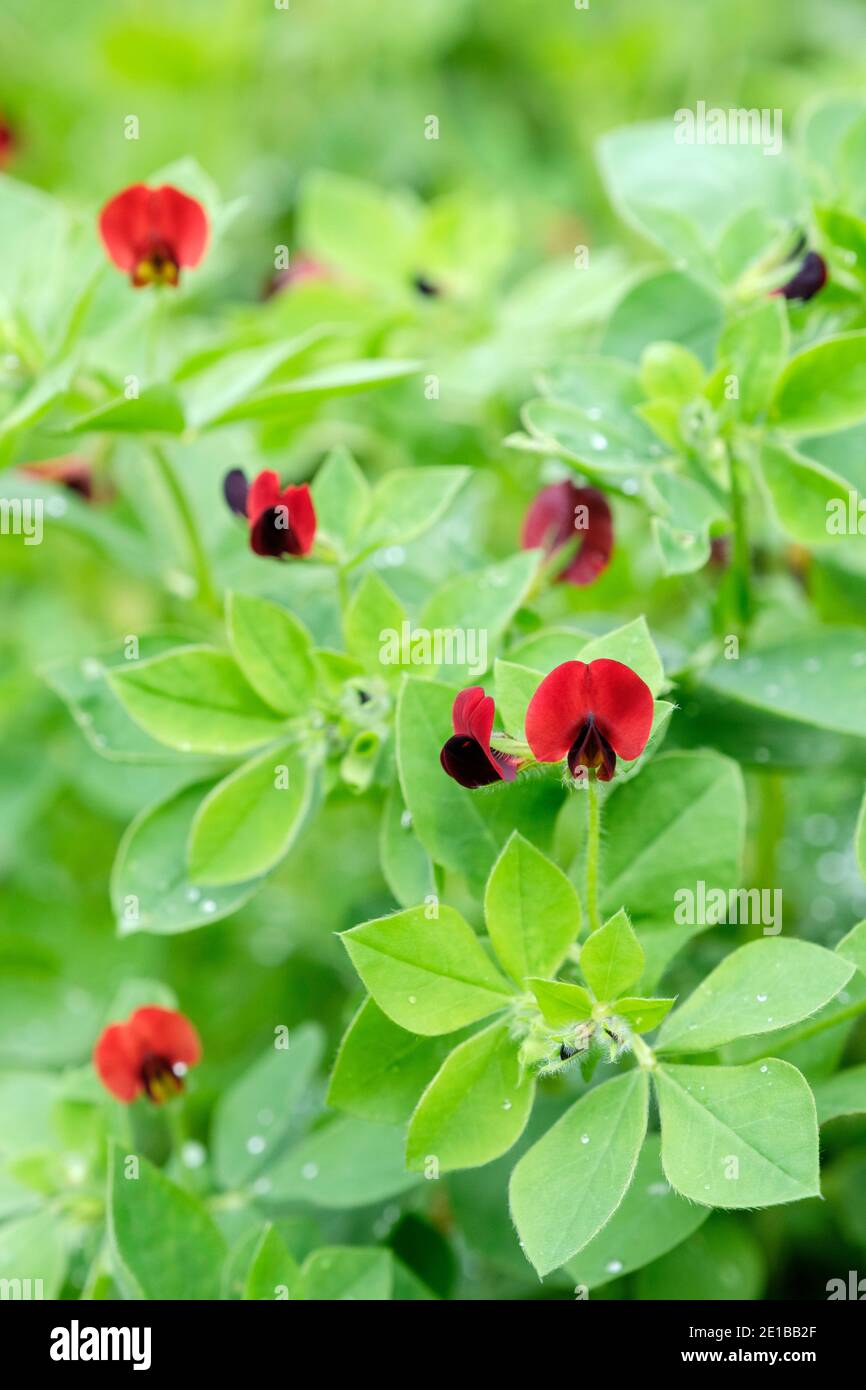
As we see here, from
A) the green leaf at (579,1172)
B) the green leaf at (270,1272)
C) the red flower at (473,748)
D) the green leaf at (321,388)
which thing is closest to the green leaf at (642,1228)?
the green leaf at (579,1172)

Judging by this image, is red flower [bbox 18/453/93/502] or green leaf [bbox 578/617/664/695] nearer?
green leaf [bbox 578/617/664/695]

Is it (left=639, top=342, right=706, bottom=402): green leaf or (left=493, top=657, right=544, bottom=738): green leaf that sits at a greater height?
(left=639, top=342, right=706, bottom=402): green leaf

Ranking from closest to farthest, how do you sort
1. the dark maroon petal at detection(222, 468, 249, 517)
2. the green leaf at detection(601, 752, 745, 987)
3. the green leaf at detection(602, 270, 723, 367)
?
the green leaf at detection(601, 752, 745, 987)
the dark maroon petal at detection(222, 468, 249, 517)
the green leaf at detection(602, 270, 723, 367)

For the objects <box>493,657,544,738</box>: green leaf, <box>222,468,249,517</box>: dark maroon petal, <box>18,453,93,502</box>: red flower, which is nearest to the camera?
<box>493,657,544,738</box>: green leaf

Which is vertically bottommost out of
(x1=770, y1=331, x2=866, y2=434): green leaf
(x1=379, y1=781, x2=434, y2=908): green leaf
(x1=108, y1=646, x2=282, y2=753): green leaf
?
(x1=379, y1=781, x2=434, y2=908): green leaf

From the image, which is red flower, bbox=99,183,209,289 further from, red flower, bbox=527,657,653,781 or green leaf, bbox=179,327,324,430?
red flower, bbox=527,657,653,781

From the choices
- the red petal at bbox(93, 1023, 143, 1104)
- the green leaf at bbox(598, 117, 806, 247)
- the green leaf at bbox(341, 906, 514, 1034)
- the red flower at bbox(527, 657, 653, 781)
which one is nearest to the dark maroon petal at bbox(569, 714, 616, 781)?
the red flower at bbox(527, 657, 653, 781)

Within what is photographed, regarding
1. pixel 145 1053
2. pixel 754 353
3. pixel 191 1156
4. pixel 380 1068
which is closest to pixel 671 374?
pixel 754 353

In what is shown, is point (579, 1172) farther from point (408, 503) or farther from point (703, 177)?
point (703, 177)
